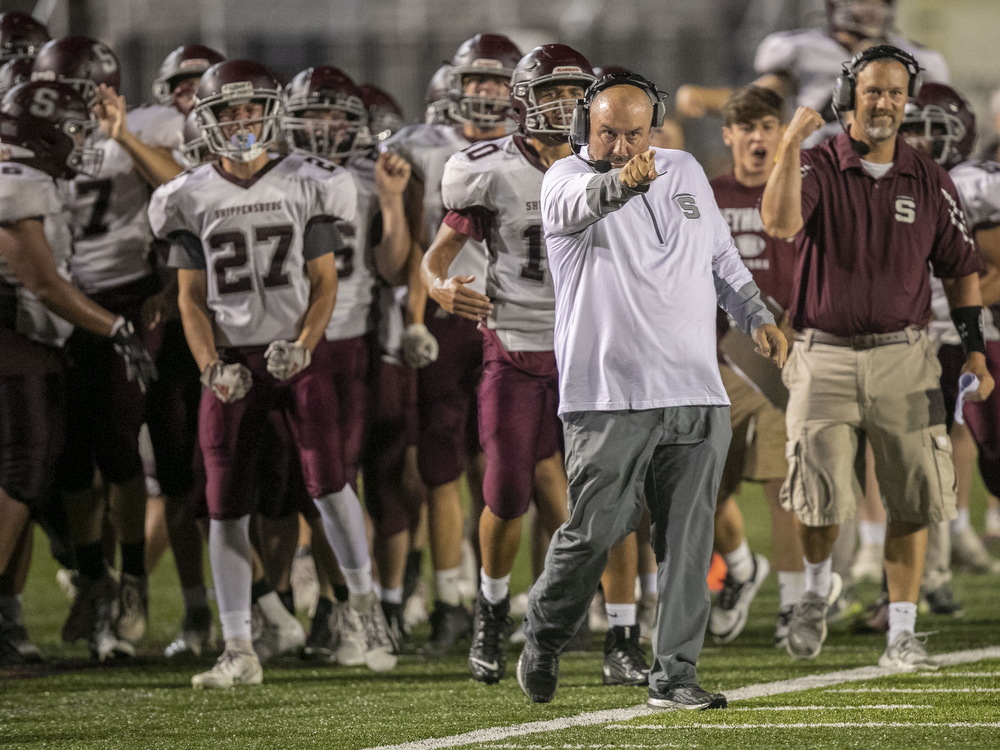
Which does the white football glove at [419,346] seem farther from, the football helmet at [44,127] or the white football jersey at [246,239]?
the football helmet at [44,127]

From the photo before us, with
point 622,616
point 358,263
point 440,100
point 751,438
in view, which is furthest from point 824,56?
point 622,616

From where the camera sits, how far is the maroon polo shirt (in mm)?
4672

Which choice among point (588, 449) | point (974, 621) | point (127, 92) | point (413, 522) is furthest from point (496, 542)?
point (127, 92)

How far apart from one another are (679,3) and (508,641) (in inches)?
418

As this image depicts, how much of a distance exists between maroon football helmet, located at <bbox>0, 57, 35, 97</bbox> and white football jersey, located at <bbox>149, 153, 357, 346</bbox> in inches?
52.3

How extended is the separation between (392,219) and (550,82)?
112cm

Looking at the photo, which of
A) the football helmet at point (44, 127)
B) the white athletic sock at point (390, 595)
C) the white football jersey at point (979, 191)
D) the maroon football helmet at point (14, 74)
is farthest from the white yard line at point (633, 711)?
the maroon football helmet at point (14, 74)

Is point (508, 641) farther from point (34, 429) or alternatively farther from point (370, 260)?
point (34, 429)

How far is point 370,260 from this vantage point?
18.7 feet

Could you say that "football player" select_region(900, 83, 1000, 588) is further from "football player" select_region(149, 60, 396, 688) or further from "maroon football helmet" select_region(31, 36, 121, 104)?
"maroon football helmet" select_region(31, 36, 121, 104)

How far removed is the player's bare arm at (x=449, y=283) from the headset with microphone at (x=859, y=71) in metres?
1.28

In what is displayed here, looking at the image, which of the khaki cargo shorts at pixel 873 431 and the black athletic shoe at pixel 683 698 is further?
the khaki cargo shorts at pixel 873 431

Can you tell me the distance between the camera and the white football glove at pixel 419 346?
5.47m

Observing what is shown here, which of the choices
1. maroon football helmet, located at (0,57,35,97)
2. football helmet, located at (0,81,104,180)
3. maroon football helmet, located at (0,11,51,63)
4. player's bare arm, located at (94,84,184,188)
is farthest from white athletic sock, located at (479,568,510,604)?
maroon football helmet, located at (0,11,51,63)
